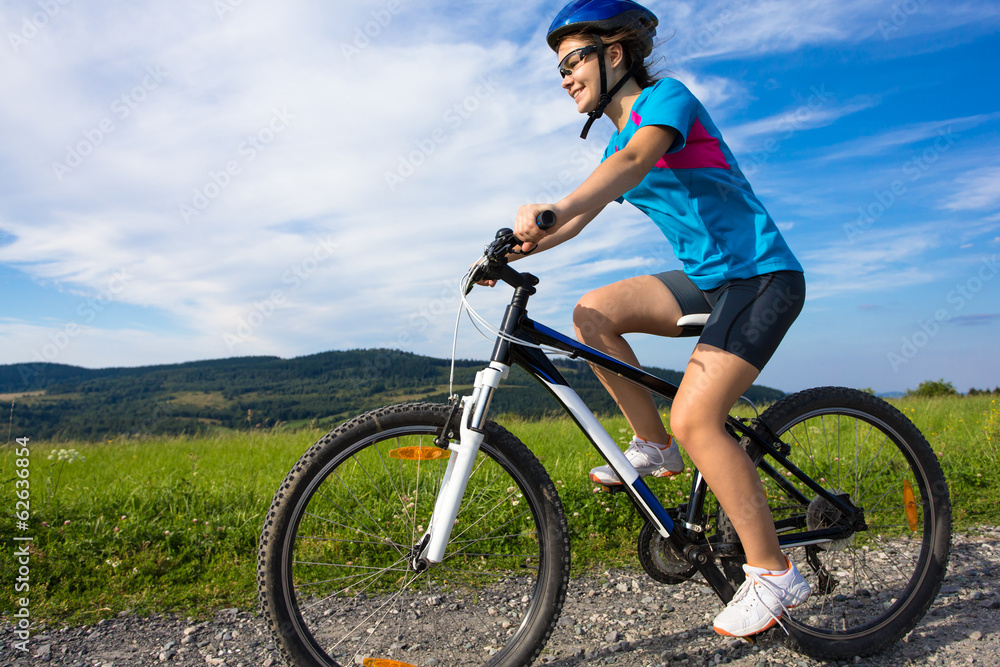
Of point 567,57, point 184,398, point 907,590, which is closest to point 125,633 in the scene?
point 567,57

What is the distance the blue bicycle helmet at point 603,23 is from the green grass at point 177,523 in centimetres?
241

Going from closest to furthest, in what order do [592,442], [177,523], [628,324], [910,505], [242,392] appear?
1. [592,442]
2. [628,324]
3. [910,505]
4. [177,523]
5. [242,392]

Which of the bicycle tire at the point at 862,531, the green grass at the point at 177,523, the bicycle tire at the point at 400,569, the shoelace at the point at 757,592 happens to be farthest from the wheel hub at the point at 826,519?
the bicycle tire at the point at 400,569

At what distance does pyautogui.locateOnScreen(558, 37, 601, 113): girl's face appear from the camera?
2.40 metres

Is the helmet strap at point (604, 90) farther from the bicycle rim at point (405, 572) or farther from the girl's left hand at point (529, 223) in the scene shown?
the bicycle rim at point (405, 572)

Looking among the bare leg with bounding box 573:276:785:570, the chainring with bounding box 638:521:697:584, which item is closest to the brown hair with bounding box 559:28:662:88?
the bare leg with bounding box 573:276:785:570

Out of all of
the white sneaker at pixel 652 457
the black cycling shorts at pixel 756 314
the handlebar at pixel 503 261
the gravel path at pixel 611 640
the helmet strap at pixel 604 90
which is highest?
the helmet strap at pixel 604 90

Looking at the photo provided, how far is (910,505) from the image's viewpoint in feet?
9.52

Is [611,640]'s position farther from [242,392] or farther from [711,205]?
[242,392]

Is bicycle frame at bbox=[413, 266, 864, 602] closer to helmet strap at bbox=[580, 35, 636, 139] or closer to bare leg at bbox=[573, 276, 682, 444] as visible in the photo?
bare leg at bbox=[573, 276, 682, 444]

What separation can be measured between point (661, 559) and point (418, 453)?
3.76 ft

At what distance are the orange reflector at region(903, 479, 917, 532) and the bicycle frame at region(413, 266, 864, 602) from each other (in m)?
0.41

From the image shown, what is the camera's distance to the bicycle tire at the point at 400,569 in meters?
2.02

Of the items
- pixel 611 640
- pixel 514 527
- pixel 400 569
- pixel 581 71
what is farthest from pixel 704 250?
pixel 514 527
